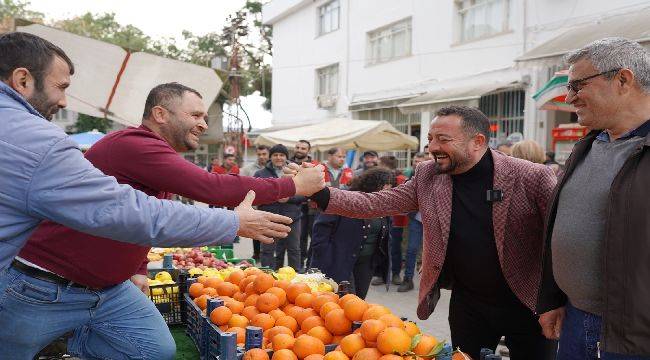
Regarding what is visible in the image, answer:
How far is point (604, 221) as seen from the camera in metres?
2.13

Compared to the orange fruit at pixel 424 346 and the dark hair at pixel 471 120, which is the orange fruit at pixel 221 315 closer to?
Result: the orange fruit at pixel 424 346

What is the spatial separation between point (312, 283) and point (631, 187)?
234 cm

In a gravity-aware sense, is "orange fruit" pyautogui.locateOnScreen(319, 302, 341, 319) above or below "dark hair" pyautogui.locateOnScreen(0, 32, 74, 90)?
below

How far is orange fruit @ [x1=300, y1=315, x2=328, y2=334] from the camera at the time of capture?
2747 millimetres

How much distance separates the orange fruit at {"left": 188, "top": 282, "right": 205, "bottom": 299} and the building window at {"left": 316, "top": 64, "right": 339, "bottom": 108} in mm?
18734

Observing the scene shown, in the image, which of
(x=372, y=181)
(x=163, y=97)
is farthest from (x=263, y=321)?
(x=372, y=181)

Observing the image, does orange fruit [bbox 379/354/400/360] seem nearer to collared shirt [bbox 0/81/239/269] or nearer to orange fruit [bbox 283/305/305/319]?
orange fruit [bbox 283/305/305/319]

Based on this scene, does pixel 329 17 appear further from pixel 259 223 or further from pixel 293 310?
pixel 259 223

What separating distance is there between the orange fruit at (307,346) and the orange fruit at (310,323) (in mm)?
203

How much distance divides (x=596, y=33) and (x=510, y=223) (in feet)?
28.3

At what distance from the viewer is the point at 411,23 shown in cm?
1731

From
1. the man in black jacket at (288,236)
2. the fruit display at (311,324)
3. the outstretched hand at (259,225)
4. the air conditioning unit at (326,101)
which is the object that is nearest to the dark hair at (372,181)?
the fruit display at (311,324)

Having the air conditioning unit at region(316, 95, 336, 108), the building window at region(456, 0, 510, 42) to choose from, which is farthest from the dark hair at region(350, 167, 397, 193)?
the air conditioning unit at region(316, 95, 336, 108)

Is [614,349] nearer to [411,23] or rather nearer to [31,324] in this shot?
[31,324]
